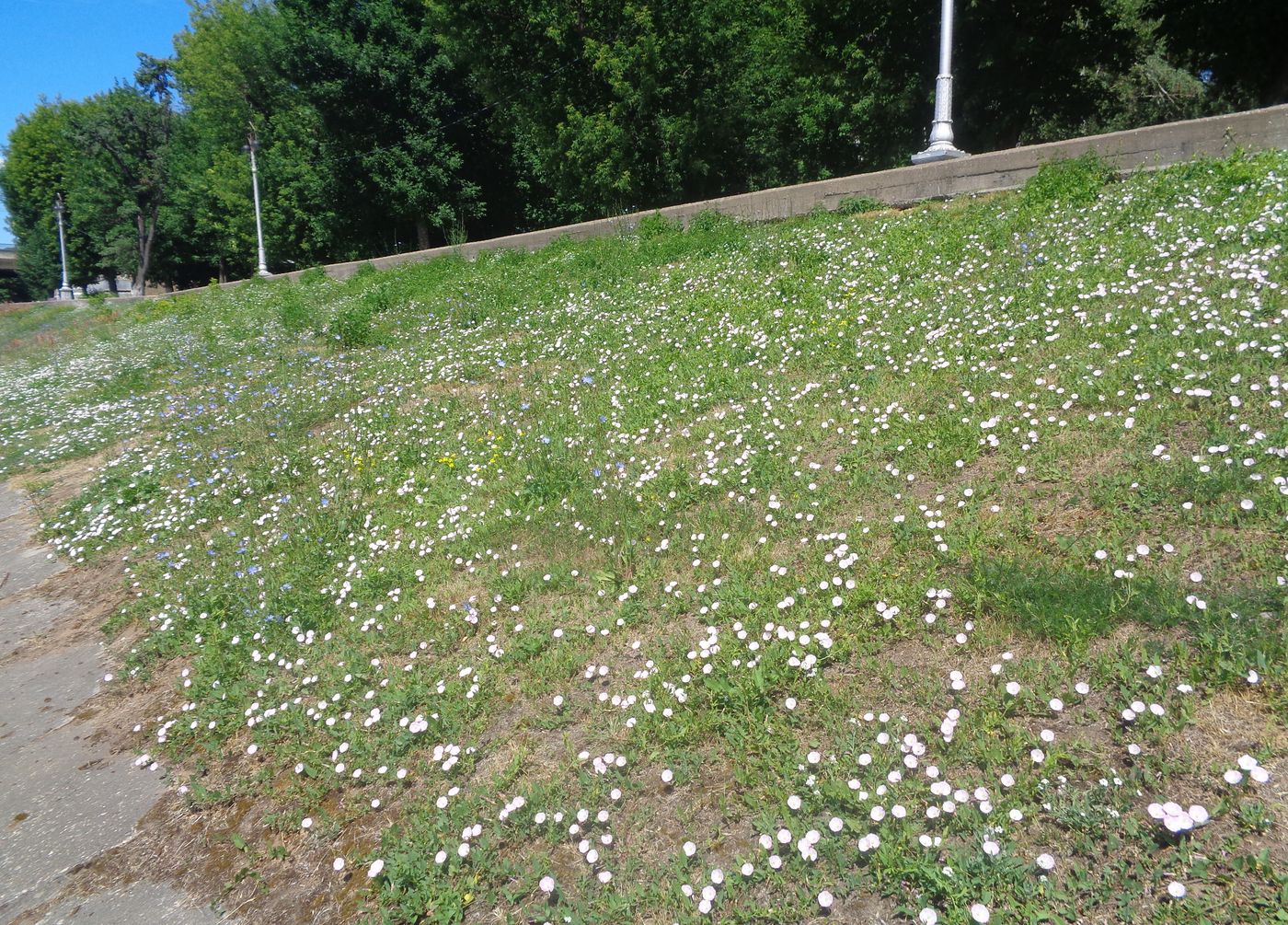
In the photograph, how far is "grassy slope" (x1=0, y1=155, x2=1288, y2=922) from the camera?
2557mm

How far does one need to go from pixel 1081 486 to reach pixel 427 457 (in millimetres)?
4491

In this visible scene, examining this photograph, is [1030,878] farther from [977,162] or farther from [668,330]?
[977,162]

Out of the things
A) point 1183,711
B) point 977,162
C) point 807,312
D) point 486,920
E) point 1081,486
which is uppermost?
point 977,162

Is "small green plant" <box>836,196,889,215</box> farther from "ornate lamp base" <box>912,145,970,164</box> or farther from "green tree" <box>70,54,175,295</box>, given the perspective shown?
"green tree" <box>70,54,175,295</box>

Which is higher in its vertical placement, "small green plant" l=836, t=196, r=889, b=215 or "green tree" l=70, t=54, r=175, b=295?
"green tree" l=70, t=54, r=175, b=295

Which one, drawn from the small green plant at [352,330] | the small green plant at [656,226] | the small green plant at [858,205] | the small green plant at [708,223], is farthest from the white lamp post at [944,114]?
the small green plant at [352,330]

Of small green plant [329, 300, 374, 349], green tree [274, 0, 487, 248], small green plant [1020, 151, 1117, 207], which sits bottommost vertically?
small green plant [329, 300, 374, 349]

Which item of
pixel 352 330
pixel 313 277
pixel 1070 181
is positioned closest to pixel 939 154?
pixel 1070 181

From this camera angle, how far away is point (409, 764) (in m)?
3.44

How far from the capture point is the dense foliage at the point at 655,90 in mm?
17734

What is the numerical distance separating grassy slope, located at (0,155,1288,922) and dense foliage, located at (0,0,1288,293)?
12.0m

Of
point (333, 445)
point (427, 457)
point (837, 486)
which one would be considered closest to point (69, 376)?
point (333, 445)

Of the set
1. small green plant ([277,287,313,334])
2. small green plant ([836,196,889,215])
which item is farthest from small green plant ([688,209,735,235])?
small green plant ([277,287,313,334])

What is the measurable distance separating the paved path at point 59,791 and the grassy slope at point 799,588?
293 mm
